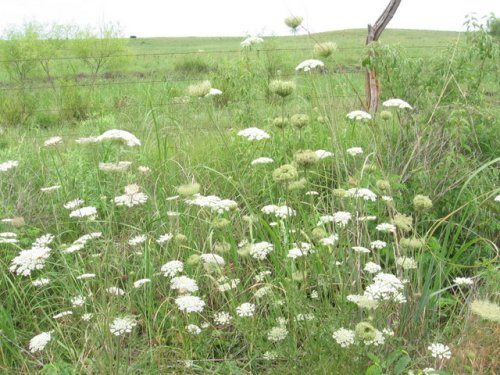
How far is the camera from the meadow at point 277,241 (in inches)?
85.4

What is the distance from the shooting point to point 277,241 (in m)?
2.71

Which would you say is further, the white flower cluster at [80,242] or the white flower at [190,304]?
the white flower cluster at [80,242]

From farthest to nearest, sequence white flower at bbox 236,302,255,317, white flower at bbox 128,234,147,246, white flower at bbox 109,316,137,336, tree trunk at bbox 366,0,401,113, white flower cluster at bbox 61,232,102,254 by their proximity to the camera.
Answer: tree trunk at bbox 366,0,401,113 → white flower at bbox 128,234,147,246 → white flower cluster at bbox 61,232,102,254 → white flower at bbox 236,302,255,317 → white flower at bbox 109,316,137,336

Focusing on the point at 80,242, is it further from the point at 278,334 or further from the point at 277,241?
the point at 278,334

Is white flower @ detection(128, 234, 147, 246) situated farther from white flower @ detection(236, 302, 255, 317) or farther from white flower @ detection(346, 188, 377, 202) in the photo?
white flower @ detection(346, 188, 377, 202)

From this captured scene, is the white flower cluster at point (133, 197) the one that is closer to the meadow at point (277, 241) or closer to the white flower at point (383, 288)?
the meadow at point (277, 241)

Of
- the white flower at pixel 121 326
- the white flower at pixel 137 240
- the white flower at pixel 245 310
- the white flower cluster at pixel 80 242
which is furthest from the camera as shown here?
the white flower at pixel 137 240

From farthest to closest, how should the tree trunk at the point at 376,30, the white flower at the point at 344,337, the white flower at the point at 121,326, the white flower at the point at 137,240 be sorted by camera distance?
1. the tree trunk at the point at 376,30
2. the white flower at the point at 137,240
3. the white flower at the point at 121,326
4. the white flower at the point at 344,337

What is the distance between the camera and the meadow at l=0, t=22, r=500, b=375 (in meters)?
2.17

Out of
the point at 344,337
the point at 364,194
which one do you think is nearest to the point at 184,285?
the point at 344,337

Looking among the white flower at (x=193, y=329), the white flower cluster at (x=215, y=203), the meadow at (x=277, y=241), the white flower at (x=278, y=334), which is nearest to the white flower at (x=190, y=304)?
the meadow at (x=277, y=241)

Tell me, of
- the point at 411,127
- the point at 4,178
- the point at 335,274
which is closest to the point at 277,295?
the point at 335,274

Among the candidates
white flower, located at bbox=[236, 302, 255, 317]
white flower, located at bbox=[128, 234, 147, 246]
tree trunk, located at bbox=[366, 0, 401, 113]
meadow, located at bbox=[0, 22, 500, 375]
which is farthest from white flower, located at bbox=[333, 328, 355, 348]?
tree trunk, located at bbox=[366, 0, 401, 113]

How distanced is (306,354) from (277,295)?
50 centimetres
